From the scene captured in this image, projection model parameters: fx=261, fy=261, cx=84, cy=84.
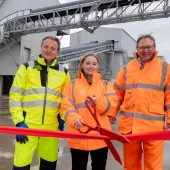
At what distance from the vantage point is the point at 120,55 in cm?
2905

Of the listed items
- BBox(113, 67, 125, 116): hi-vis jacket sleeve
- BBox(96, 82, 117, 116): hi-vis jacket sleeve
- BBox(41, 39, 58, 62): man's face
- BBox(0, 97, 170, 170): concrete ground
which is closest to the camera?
BBox(96, 82, 117, 116): hi-vis jacket sleeve

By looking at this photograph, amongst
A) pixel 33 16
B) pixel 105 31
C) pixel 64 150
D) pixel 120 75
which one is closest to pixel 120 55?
pixel 105 31

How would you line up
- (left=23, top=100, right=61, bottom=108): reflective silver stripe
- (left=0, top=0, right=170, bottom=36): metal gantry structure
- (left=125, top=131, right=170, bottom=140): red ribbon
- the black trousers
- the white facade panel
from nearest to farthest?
(left=125, top=131, right=170, bottom=140): red ribbon < the black trousers < (left=23, top=100, right=61, bottom=108): reflective silver stripe < (left=0, top=0, right=170, bottom=36): metal gantry structure < the white facade panel

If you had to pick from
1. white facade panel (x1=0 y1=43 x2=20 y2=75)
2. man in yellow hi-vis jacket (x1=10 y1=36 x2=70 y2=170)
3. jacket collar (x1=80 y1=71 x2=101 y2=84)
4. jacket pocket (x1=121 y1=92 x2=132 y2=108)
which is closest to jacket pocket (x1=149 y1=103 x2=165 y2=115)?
jacket pocket (x1=121 y1=92 x2=132 y2=108)

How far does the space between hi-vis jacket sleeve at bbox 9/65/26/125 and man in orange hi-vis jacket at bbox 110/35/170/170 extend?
1.21 m

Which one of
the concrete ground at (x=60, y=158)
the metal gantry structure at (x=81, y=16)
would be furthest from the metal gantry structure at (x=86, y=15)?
the concrete ground at (x=60, y=158)

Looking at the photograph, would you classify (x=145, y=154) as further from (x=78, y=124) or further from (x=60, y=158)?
(x=60, y=158)

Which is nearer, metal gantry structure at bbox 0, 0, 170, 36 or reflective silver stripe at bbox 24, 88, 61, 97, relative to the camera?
reflective silver stripe at bbox 24, 88, 61, 97

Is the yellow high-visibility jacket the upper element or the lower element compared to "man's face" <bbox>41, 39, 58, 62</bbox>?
lower

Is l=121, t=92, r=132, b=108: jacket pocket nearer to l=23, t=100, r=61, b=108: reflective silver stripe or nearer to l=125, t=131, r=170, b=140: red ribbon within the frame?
l=125, t=131, r=170, b=140: red ribbon

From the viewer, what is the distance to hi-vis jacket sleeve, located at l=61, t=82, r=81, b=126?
2.75m

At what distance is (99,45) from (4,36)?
31.5 ft

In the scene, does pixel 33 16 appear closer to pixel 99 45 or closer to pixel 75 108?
pixel 99 45

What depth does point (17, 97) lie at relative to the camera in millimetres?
3010
